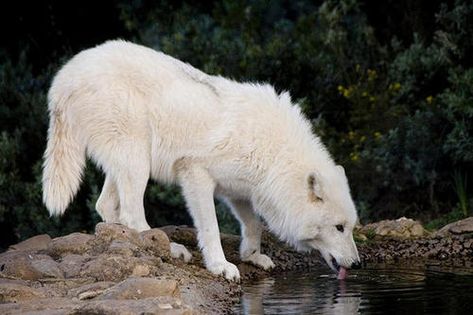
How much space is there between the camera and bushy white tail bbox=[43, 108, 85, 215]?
366 inches

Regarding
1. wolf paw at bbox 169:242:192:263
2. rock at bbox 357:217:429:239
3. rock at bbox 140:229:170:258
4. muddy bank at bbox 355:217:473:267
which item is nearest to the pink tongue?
muddy bank at bbox 355:217:473:267

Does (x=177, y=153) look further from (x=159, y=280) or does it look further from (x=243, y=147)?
(x=159, y=280)

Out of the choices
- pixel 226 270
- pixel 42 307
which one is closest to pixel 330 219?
pixel 226 270

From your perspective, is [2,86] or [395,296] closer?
[395,296]

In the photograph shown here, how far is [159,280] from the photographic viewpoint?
6.95 m

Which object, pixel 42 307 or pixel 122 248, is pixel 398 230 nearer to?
pixel 122 248

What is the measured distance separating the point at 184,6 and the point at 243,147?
8.53 metres

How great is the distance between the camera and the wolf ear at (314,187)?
8773 mm

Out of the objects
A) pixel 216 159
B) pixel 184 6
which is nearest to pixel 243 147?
pixel 216 159

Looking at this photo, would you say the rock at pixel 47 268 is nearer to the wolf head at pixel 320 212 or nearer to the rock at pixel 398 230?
the wolf head at pixel 320 212

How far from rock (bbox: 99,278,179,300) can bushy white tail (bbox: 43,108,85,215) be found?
2509 millimetres

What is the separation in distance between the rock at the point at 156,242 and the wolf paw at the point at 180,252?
9.1 inches

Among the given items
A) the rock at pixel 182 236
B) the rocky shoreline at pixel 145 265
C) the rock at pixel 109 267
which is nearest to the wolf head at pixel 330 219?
the rocky shoreline at pixel 145 265

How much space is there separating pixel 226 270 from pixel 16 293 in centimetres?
234
